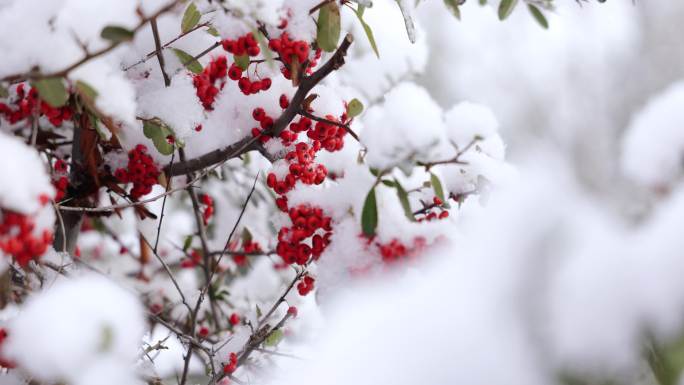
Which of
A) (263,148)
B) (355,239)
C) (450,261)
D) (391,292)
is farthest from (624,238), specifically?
(263,148)

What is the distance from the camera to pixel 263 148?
1271 millimetres

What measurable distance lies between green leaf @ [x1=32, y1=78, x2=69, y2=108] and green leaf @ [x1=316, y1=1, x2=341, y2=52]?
1.46 feet

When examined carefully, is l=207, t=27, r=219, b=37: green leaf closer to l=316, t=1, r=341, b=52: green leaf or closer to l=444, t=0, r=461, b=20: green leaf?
l=316, t=1, r=341, b=52: green leaf

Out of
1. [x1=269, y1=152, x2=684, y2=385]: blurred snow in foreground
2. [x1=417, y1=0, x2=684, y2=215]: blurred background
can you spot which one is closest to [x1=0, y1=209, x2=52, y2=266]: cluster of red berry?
[x1=269, y1=152, x2=684, y2=385]: blurred snow in foreground

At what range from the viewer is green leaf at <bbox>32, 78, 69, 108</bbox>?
2.61 feet

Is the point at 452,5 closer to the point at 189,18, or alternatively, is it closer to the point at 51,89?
the point at 189,18

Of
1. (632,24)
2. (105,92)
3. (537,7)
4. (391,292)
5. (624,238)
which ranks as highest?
(632,24)

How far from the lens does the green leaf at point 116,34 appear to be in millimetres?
757

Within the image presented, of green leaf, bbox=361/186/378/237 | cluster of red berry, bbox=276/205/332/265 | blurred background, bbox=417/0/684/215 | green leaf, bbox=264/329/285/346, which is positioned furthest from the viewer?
blurred background, bbox=417/0/684/215

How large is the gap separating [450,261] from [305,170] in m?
0.55

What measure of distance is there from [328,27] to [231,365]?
728mm

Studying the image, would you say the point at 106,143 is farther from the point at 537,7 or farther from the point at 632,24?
the point at 632,24

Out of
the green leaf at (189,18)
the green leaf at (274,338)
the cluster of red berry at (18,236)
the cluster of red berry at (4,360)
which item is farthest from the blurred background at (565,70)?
the cluster of red berry at (18,236)

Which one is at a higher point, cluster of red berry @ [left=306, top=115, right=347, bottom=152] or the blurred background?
the blurred background
